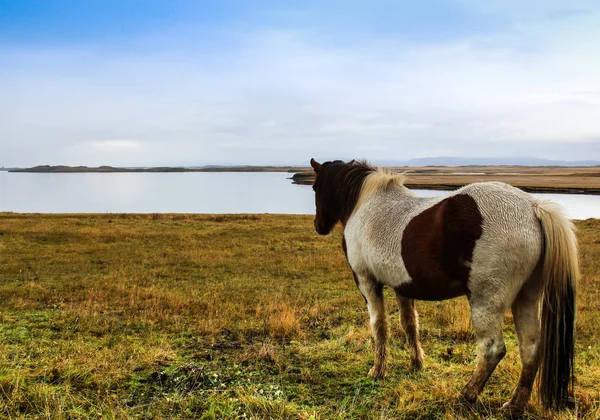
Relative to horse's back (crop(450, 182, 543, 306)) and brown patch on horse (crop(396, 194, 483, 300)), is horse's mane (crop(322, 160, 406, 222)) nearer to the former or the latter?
brown patch on horse (crop(396, 194, 483, 300))

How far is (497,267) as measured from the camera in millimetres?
3551

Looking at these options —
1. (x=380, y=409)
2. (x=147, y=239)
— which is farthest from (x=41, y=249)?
(x=380, y=409)

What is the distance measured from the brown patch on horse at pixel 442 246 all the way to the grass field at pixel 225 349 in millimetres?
1201

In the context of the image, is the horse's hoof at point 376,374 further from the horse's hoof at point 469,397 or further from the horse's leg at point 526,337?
the horse's leg at point 526,337

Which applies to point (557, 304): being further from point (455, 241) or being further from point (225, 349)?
point (225, 349)

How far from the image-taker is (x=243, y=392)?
4242 mm

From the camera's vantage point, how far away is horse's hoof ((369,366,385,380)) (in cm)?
481

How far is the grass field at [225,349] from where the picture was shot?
4.03 m

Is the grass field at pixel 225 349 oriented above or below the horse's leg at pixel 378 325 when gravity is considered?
below

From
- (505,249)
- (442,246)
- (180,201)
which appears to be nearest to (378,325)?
(442,246)

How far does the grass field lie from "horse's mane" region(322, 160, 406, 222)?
2023 mm

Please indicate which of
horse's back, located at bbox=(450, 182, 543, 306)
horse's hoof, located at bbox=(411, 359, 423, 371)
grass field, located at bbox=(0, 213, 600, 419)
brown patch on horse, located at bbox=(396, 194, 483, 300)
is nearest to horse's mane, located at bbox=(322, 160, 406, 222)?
brown patch on horse, located at bbox=(396, 194, 483, 300)

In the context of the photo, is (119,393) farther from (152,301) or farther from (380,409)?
(152,301)

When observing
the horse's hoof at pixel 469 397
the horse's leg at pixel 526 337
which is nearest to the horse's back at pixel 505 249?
the horse's leg at pixel 526 337
